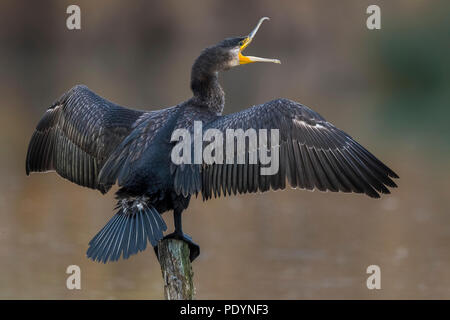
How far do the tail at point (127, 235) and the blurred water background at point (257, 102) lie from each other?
14.0 feet

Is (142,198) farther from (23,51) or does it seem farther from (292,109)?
(23,51)

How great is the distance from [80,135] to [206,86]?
1037 mm

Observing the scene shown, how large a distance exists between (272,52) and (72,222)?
622 inches

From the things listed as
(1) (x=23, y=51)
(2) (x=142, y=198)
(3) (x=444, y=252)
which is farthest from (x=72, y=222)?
(1) (x=23, y=51)

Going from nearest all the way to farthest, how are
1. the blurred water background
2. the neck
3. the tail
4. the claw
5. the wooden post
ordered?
1. the tail
2. the wooden post
3. the claw
4. the neck
5. the blurred water background

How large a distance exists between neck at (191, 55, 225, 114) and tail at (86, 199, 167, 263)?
1.12m

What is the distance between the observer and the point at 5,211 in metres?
12.6

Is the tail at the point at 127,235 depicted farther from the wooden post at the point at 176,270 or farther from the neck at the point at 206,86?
the neck at the point at 206,86

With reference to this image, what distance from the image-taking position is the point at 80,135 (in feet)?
21.1

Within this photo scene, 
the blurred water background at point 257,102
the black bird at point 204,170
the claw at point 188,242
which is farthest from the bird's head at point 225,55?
the blurred water background at point 257,102

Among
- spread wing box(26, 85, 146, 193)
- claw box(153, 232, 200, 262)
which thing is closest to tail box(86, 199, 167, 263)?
claw box(153, 232, 200, 262)

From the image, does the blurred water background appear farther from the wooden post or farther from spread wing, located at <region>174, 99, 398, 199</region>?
spread wing, located at <region>174, 99, 398, 199</region>

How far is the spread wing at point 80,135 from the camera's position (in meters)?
6.31

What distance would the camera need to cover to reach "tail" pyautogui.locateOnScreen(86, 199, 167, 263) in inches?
210
